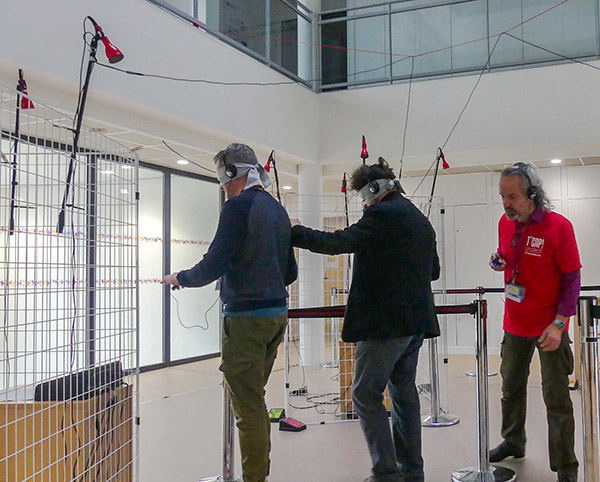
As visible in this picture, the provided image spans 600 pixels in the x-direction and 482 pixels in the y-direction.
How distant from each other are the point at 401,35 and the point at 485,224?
9.17 ft

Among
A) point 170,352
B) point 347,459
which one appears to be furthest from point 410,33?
point 347,459

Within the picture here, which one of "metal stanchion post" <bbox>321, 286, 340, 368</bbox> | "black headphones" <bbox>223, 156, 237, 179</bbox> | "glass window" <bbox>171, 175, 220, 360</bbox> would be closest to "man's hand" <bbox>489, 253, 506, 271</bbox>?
"black headphones" <bbox>223, 156, 237, 179</bbox>

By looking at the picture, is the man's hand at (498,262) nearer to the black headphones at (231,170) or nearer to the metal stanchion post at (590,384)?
the metal stanchion post at (590,384)

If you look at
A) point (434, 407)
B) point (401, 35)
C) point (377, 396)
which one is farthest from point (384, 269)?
point (401, 35)

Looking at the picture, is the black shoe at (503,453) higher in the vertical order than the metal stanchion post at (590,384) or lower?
lower

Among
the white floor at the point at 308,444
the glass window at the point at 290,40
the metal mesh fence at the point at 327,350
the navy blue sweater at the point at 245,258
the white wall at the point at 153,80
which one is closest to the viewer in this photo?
the navy blue sweater at the point at 245,258

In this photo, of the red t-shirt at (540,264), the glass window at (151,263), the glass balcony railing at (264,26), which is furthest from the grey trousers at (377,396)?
the glass window at (151,263)

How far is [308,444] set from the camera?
3.77 metres

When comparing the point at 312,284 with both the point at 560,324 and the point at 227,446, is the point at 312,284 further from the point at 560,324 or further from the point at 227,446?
the point at 560,324

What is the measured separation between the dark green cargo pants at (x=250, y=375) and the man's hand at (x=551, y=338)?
3.89 ft

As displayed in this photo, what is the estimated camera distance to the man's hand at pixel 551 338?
270 cm

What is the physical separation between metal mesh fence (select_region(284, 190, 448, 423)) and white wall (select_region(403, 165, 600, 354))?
0.49m

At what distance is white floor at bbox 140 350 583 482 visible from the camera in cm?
322

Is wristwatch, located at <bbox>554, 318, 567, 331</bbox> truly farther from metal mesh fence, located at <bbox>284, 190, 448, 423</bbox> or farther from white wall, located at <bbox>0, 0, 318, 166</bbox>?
white wall, located at <bbox>0, 0, 318, 166</bbox>
